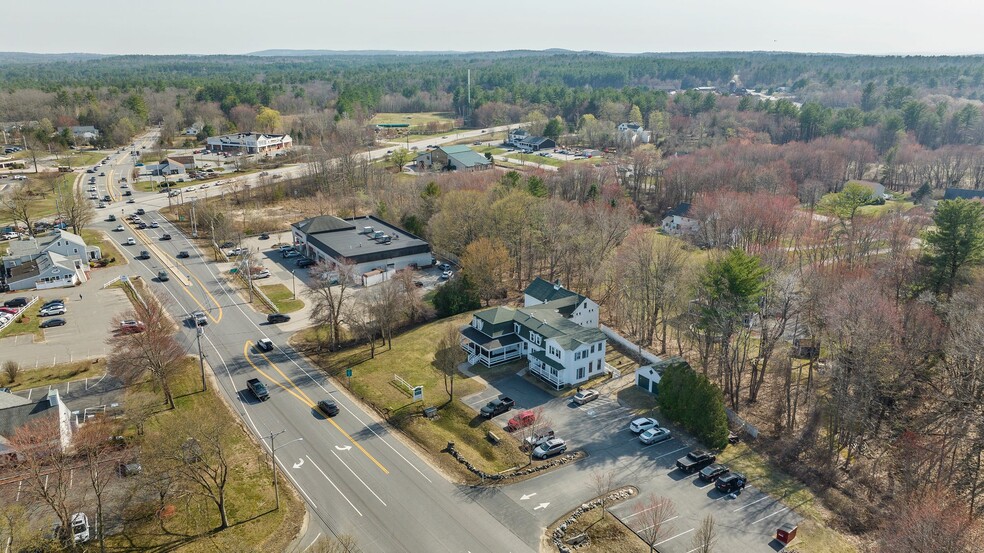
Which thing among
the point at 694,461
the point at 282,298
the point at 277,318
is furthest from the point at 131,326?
the point at 694,461

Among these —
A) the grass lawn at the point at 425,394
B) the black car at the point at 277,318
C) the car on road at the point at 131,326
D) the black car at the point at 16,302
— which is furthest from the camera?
the black car at the point at 16,302

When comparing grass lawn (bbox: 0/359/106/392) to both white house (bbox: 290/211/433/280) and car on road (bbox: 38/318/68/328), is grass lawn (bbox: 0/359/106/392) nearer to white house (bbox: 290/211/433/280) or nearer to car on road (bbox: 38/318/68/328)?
car on road (bbox: 38/318/68/328)

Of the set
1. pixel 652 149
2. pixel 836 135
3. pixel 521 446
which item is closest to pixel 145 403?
pixel 521 446

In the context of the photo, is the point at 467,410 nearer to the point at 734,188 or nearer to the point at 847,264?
the point at 847,264

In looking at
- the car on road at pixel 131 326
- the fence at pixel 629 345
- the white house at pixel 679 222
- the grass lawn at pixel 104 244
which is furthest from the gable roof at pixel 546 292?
the grass lawn at pixel 104 244

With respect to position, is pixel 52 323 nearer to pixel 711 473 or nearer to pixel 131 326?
pixel 131 326

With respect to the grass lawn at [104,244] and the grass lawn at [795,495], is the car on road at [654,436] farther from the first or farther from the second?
the grass lawn at [104,244]
